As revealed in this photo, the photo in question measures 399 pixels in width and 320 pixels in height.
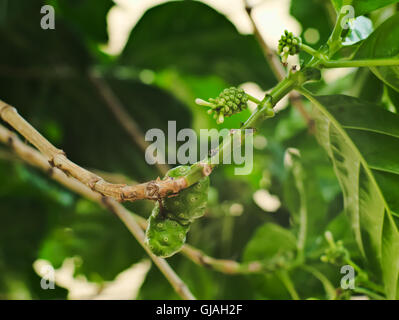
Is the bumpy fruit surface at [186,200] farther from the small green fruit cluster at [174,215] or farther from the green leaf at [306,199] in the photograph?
the green leaf at [306,199]

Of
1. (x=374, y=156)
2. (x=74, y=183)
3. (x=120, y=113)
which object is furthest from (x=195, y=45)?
(x=374, y=156)

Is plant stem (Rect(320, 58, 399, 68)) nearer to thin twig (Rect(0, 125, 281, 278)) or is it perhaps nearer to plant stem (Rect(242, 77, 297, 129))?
plant stem (Rect(242, 77, 297, 129))

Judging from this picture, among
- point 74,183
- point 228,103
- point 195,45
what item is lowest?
point 228,103

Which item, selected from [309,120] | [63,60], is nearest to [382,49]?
[309,120]

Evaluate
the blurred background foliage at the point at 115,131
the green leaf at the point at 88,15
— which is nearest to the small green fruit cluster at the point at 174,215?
the blurred background foliage at the point at 115,131

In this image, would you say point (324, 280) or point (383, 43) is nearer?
point (383, 43)

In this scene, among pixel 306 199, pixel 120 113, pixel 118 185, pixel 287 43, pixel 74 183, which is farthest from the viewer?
pixel 120 113

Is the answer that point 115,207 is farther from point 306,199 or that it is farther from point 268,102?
point 306,199
